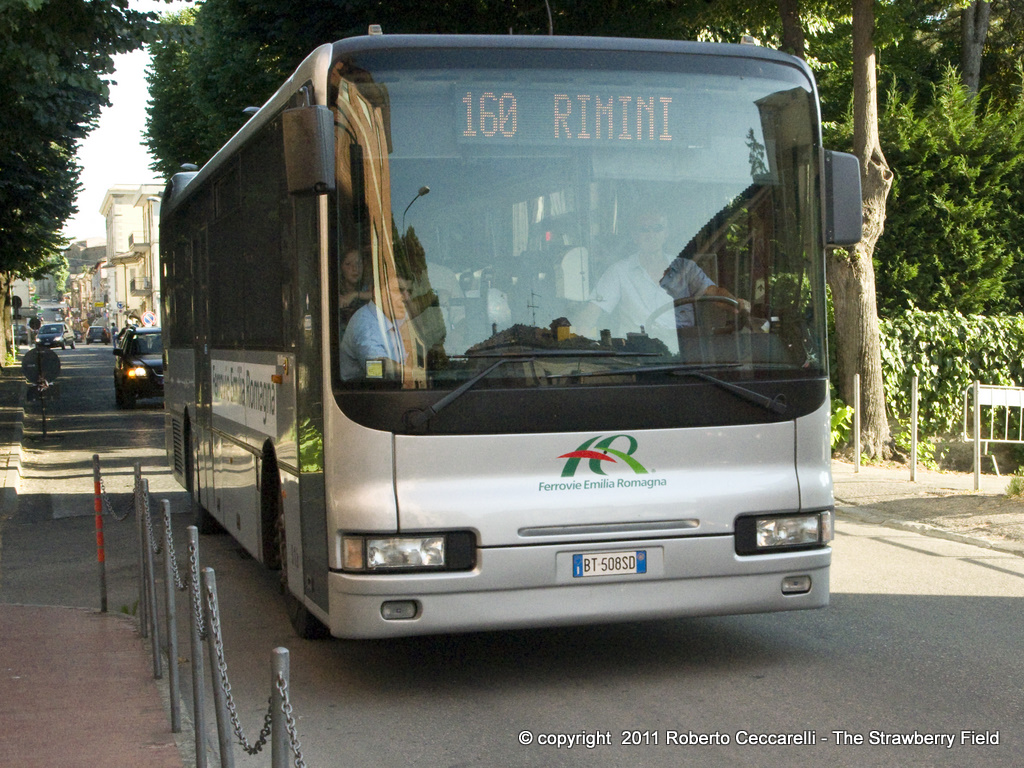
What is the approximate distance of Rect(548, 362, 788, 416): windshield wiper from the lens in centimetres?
593

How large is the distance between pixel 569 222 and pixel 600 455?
1.06 metres

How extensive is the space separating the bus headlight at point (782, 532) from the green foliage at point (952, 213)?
13.9 metres

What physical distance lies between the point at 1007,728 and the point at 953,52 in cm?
2960

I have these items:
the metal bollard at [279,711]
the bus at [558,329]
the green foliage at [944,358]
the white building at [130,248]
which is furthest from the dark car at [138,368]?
the white building at [130,248]

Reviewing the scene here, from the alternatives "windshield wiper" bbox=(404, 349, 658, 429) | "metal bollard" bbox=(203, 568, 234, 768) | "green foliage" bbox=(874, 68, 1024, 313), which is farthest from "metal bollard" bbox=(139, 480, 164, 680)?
"green foliage" bbox=(874, 68, 1024, 313)

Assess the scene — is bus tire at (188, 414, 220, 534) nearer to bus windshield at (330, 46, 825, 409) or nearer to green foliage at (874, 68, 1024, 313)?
bus windshield at (330, 46, 825, 409)

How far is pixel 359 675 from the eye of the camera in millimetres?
6512

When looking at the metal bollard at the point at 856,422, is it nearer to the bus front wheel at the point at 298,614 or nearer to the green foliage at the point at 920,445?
the green foliage at the point at 920,445

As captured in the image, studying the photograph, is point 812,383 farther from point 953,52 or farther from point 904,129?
point 953,52

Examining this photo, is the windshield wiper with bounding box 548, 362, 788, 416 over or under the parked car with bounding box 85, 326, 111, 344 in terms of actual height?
over

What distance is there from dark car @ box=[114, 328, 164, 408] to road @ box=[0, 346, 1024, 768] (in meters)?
20.5

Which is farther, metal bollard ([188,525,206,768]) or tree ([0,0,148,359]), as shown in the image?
tree ([0,0,148,359])

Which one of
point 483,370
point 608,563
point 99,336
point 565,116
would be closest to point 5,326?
point 99,336

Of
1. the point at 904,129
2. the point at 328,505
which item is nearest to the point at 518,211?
the point at 328,505
